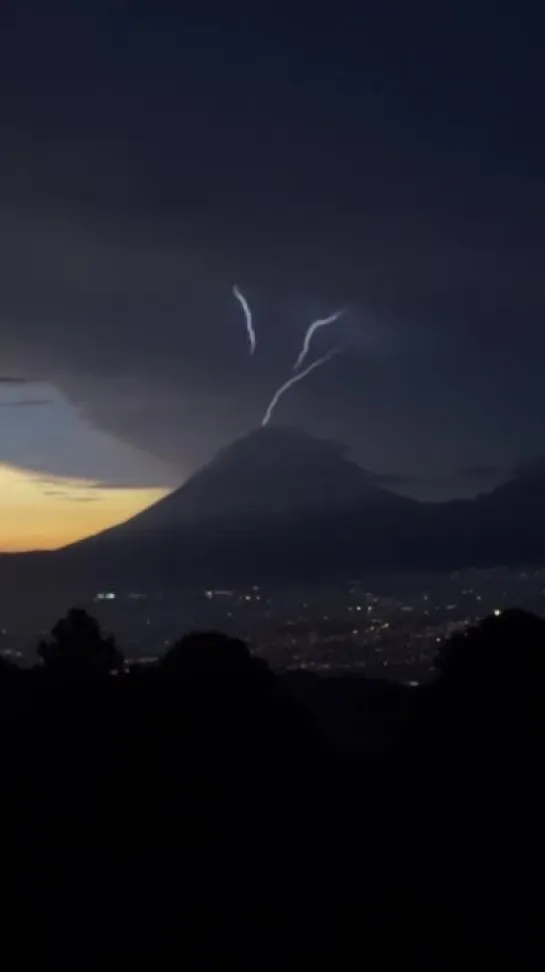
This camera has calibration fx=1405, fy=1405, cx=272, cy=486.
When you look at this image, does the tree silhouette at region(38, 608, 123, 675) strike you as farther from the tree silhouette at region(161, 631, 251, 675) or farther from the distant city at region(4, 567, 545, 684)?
the distant city at region(4, 567, 545, 684)

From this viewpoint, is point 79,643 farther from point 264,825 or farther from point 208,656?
point 264,825

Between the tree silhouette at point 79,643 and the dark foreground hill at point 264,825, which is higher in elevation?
the tree silhouette at point 79,643

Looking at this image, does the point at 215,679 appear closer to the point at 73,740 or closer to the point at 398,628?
the point at 73,740

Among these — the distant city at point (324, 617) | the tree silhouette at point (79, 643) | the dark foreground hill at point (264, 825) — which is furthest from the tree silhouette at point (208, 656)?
the distant city at point (324, 617)

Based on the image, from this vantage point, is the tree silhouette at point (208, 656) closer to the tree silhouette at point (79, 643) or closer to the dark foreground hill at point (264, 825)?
the dark foreground hill at point (264, 825)

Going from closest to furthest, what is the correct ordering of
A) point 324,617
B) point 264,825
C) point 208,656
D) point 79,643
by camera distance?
point 264,825 < point 208,656 < point 79,643 < point 324,617

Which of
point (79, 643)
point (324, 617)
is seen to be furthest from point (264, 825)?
point (324, 617)
